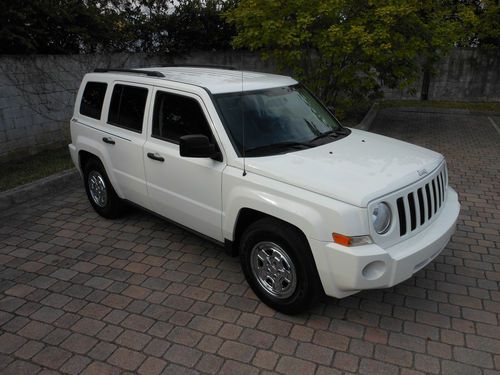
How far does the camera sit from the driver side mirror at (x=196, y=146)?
351cm

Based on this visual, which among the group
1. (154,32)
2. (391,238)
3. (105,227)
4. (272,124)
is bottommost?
(105,227)

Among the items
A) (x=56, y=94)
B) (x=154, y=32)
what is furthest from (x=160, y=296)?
(x=154, y=32)

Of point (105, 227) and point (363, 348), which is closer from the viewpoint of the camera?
point (363, 348)

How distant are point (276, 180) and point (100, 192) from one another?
3.03m

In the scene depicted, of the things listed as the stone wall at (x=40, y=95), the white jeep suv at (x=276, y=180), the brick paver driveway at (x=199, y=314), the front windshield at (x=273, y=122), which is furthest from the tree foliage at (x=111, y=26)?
the front windshield at (x=273, y=122)

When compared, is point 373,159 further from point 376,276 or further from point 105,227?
point 105,227

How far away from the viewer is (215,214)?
154 inches

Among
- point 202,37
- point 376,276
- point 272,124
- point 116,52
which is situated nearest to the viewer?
point 376,276

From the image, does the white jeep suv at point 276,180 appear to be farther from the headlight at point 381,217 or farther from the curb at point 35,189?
the curb at point 35,189

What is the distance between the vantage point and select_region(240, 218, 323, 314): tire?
3275 millimetres

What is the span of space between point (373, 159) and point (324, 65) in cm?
681

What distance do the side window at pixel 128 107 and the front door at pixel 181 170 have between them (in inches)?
9.3

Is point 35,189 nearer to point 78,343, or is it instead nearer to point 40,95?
point 40,95

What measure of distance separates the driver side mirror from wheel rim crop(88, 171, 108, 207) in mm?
2207
